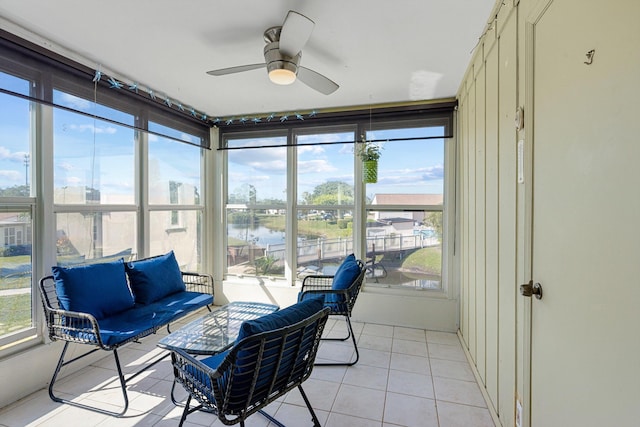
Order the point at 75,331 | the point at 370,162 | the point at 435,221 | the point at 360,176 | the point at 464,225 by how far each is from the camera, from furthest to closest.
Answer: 1. the point at 360,176
2. the point at 435,221
3. the point at 370,162
4. the point at 464,225
5. the point at 75,331

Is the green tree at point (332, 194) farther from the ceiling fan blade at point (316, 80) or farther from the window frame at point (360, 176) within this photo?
the ceiling fan blade at point (316, 80)

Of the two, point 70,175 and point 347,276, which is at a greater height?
point 70,175

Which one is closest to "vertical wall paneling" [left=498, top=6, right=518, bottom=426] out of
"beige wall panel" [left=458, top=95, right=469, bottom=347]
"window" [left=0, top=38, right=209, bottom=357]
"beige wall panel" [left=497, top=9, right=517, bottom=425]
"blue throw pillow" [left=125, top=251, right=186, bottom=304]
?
"beige wall panel" [left=497, top=9, right=517, bottom=425]

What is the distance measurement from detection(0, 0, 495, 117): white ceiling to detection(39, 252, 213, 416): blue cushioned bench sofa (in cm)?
167

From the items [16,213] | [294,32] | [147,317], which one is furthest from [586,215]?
[16,213]

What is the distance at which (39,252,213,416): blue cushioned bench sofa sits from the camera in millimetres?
2090

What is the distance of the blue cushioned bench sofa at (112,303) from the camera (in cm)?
209

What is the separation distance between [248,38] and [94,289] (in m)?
2.21

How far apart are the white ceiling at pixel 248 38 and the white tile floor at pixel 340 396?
8.28 ft

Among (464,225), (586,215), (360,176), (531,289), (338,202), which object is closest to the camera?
(586,215)

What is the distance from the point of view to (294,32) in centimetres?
174

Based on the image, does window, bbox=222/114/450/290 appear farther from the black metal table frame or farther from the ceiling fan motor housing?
the ceiling fan motor housing

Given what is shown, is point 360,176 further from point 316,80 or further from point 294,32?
point 294,32

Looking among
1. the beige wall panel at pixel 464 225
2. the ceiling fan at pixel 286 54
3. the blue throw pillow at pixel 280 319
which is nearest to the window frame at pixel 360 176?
the beige wall panel at pixel 464 225
